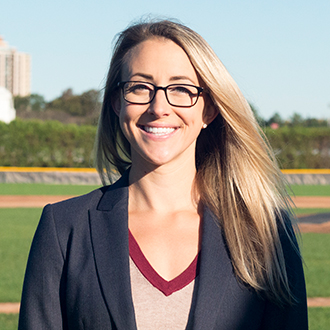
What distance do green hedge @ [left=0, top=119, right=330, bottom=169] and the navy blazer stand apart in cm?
2680

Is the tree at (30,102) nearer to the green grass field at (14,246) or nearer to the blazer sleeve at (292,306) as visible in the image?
the green grass field at (14,246)

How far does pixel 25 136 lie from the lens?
28.9 m

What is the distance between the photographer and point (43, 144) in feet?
95.0

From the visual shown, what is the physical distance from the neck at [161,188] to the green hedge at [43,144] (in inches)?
1053

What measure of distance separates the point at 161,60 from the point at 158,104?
180mm

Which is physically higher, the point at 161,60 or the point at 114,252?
the point at 161,60

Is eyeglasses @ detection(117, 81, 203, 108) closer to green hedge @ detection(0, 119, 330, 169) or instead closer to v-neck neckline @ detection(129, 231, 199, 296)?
v-neck neckline @ detection(129, 231, 199, 296)

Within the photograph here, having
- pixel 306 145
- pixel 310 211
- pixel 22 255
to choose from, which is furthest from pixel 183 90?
pixel 306 145

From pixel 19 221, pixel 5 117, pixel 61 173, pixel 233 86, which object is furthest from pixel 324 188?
pixel 5 117

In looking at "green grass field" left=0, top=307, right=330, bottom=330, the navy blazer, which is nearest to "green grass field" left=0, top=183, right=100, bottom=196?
"green grass field" left=0, top=307, right=330, bottom=330

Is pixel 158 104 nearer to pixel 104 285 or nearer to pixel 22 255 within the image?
pixel 104 285

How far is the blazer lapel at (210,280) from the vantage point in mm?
1888

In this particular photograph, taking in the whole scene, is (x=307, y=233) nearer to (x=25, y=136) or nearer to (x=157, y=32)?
(x=157, y=32)

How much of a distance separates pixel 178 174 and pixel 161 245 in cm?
32
